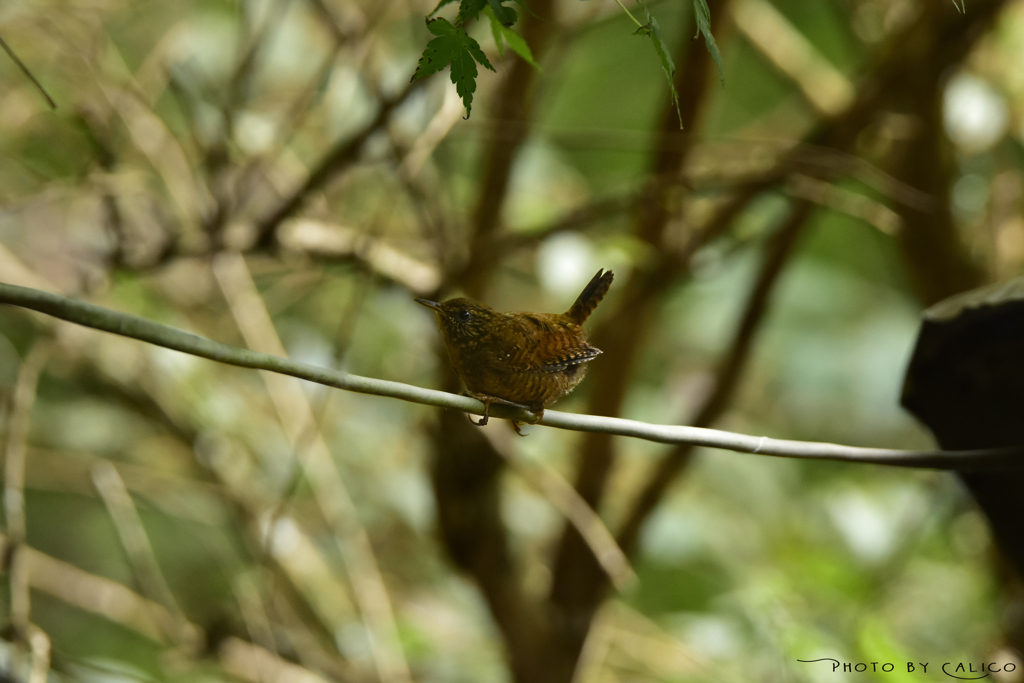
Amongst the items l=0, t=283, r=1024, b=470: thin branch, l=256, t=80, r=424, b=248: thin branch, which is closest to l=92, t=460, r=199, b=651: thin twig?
l=256, t=80, r=424, b=248: thin branch

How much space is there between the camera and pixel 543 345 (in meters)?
1.53

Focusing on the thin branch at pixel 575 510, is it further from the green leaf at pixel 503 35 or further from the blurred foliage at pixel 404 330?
the green leaf at pixel 503 35

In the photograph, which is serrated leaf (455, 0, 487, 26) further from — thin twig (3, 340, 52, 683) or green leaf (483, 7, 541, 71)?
thin twig (3, 340, 52, 683)

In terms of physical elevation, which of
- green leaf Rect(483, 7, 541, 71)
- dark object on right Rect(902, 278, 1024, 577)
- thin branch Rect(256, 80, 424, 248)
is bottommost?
green leaf Rect(483, 7, 541, 71)

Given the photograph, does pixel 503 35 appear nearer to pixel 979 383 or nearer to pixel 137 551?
pixel 979 383

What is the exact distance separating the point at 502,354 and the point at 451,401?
1.53 ft

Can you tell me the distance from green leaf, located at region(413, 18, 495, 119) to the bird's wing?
68 centimetres

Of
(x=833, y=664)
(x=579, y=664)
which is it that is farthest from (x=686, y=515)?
(x=833, y=664)

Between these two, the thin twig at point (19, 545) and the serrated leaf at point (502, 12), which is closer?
the serrated leaf at point (502, 12)

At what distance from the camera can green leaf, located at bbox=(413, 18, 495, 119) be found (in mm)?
795

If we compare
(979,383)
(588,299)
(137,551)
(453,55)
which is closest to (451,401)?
(453,55)

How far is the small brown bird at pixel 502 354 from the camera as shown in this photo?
4.66 feet

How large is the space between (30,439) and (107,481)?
5.38 feet

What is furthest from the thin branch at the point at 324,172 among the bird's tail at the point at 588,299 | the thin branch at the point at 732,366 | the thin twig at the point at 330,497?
the thin branch at the point at 732,366
